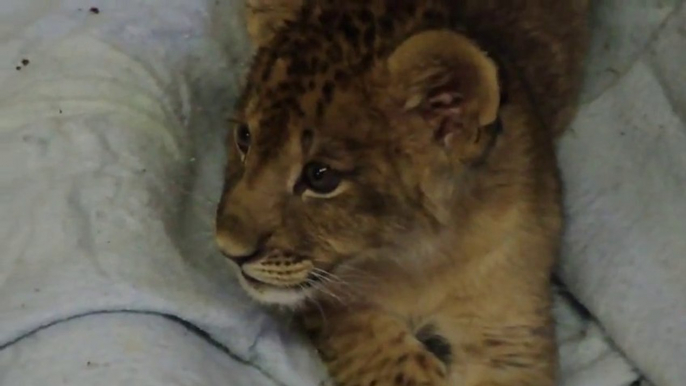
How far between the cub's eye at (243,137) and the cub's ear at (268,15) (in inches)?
5.0

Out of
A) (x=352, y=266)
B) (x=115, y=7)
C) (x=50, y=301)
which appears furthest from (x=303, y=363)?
(x=115, y=7)

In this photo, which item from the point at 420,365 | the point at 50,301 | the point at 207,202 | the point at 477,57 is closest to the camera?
the point at 477,57

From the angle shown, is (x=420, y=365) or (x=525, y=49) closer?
(x=420, y=365)

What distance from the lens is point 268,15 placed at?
4.58ft

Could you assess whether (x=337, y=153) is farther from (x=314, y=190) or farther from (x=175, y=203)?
(x=175, y=203)

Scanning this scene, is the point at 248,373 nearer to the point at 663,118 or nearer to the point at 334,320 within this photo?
the point at 334,320

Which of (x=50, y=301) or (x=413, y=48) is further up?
(x=413, y=48)

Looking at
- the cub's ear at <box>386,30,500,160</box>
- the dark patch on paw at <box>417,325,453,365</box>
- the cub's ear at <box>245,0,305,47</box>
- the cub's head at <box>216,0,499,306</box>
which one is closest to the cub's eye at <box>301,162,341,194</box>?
the cub's head at <box>216,0,499,306</box>

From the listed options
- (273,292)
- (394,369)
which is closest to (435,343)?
(394,369)

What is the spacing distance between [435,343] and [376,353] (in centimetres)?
9

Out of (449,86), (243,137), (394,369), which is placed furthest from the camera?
(394,369)

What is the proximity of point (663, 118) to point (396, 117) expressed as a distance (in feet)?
2.42

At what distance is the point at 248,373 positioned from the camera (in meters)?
1.42

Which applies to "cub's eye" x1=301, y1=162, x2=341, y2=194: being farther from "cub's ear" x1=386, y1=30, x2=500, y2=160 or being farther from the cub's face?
"cub's ear" x1=386, y1=30, x2=500, y2=160
